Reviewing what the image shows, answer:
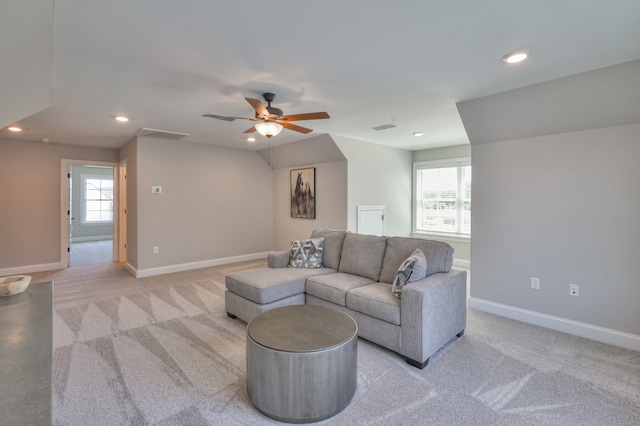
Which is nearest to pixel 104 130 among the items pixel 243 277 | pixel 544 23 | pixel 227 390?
pixel 243 277

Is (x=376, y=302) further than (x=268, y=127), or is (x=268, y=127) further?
(x=268, y=127)

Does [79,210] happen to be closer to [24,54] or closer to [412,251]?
[24,54]

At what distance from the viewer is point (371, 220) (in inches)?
233

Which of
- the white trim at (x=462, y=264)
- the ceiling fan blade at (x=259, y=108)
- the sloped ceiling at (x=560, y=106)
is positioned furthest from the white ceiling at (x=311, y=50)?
the white trim at (x=462, y=264)

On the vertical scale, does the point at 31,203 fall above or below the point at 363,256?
above

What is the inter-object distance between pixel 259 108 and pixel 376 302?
203cm

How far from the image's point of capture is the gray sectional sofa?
8.20ft

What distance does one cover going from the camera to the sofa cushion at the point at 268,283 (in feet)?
10.2

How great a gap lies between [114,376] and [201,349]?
0.66 m

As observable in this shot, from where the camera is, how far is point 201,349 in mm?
2750

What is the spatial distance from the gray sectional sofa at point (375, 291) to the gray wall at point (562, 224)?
3.08 feet

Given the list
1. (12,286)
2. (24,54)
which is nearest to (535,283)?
(12,286)

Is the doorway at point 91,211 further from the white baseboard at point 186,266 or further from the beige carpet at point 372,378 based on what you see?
the beige carpet at point 372,378

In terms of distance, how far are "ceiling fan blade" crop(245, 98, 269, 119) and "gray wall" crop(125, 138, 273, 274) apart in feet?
11.1
